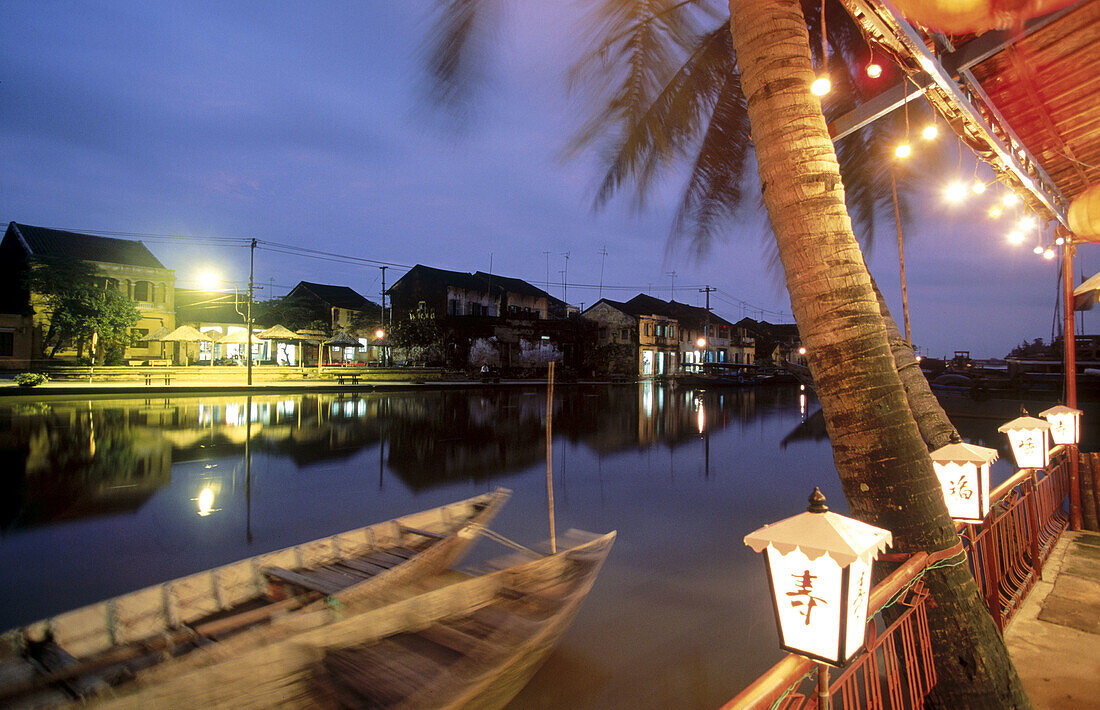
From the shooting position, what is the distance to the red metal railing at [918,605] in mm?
1726

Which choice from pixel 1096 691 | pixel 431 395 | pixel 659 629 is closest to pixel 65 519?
pixel 659 629

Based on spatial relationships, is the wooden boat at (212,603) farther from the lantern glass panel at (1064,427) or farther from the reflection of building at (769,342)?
the reflection of building at (769,342)

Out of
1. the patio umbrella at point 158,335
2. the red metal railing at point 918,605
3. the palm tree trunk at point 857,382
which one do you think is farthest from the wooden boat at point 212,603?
the patio umbrella at point 158,335

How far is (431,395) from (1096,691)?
2601 cm

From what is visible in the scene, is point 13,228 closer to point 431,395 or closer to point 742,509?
point 431,395

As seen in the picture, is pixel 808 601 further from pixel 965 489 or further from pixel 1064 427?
pixel 1064 427

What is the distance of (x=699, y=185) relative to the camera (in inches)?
237

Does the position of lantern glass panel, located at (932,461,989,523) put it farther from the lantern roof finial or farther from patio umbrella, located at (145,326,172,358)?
patio umbrella, located at (145,326,172,358)

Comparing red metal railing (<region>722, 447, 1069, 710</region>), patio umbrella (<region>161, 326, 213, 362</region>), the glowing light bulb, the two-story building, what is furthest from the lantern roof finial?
the two-story building

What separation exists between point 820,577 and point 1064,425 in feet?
23.5

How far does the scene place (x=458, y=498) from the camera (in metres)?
8.92

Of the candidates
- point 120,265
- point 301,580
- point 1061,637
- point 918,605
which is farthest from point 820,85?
point 120,265

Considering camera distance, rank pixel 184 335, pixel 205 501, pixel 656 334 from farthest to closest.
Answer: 1. pixel 656 334
2. pixel 184 335
3. pixel 205 501

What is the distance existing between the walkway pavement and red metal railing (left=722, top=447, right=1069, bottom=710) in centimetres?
14
